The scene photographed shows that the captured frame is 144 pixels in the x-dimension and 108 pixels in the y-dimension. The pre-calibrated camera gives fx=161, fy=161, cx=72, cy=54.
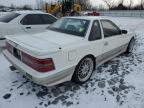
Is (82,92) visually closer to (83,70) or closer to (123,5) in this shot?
(83,70)

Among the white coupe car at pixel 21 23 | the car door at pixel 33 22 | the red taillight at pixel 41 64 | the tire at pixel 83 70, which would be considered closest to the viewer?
the red taillight at pixel 41 64

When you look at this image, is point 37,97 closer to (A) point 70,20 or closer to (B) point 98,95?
(B) point 98,95

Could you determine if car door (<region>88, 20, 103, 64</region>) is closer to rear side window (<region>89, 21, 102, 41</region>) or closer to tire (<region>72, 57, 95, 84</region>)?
rear side window (<region>89, 21, 102, 41</region>)

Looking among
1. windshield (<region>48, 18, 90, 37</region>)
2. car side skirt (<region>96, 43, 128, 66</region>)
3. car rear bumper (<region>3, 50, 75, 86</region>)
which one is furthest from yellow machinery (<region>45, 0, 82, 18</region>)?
car rear bumper (<region>3, 50, 75, 86</region>)

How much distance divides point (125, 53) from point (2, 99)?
4500 mm

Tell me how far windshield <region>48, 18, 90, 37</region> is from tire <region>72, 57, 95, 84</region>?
61 cm

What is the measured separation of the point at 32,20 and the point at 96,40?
3.44 metres

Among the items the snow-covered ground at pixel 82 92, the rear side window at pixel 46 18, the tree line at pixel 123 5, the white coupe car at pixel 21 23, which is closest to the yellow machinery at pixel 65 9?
the rear side window at pixel 46 18

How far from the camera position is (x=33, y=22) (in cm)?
633

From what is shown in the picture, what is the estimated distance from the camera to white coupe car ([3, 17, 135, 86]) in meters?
2.78

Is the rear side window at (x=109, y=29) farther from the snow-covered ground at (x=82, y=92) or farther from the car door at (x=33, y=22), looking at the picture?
the car door at (x=33, y=22)

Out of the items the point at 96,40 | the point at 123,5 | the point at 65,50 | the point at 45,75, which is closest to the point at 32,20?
the point at 96,40

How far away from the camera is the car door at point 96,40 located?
12.0 feet

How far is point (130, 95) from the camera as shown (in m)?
3.35
